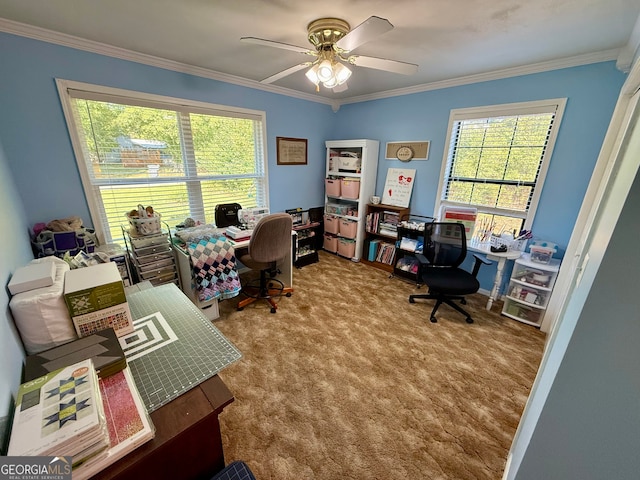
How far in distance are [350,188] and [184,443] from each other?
3.26 metres

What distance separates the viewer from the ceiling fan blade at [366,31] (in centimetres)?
113

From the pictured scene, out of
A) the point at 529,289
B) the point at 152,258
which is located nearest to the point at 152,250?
the point at 152,258

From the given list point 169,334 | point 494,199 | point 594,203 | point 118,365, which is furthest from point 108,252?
point 594,203

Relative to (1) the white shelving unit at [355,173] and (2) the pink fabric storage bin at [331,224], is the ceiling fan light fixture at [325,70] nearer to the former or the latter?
(1) the white shelving unit at [355,173]

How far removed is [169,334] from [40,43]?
241 cm

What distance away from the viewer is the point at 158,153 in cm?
248

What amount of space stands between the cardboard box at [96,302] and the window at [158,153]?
157 cm

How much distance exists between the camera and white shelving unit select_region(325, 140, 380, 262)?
343 cm

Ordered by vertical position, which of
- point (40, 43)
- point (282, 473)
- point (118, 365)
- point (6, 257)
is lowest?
point (282, 473)

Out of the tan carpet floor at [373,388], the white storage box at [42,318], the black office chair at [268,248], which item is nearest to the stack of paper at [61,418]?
the white storage box at [42,318]

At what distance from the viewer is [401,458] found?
52.1 inches

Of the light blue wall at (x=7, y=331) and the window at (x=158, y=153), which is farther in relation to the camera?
the window at (x=158, y=153)

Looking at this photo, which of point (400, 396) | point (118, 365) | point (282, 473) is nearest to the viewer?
point (118, 365)

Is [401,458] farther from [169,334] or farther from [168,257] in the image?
[168,257]
